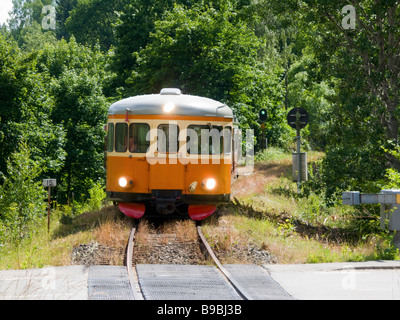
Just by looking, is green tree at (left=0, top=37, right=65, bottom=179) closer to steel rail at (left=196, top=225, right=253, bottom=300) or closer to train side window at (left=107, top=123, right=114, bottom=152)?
train side window at (left=107, top=123, right=114, bottom=152)

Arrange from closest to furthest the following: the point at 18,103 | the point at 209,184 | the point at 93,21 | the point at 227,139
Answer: the point at 209,184
the point at 227,139
the point at 18,103
the point at 93,21

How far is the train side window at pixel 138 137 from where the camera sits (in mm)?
16094

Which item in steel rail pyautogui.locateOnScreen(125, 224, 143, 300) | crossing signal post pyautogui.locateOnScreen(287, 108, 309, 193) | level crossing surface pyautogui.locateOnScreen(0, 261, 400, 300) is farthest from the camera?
crossing signal post pyautogui.locateOnScreen(287, 108, 309, 193)

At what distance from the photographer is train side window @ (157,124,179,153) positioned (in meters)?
16.0

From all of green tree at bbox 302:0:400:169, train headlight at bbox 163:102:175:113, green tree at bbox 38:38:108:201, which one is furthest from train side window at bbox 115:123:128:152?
green tree at bbox 38:38:108:201

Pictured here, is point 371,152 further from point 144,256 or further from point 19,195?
point 19,195

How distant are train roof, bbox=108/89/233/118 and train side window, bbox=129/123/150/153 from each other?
322mm

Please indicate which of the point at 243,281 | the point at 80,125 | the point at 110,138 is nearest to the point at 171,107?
the point at 110,138

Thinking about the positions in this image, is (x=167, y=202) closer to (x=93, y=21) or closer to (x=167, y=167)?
(x=167, y=167)

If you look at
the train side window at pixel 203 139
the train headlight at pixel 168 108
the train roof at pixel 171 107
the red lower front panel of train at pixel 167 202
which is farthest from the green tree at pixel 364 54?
the train headlight at pixel 168 108

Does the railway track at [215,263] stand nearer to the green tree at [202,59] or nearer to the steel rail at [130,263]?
the steel rail at [130,263]

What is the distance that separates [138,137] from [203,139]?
1.58 meters

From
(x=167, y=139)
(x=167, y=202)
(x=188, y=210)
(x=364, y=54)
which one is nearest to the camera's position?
(x=167, y=202)

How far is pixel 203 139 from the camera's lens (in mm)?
16219
